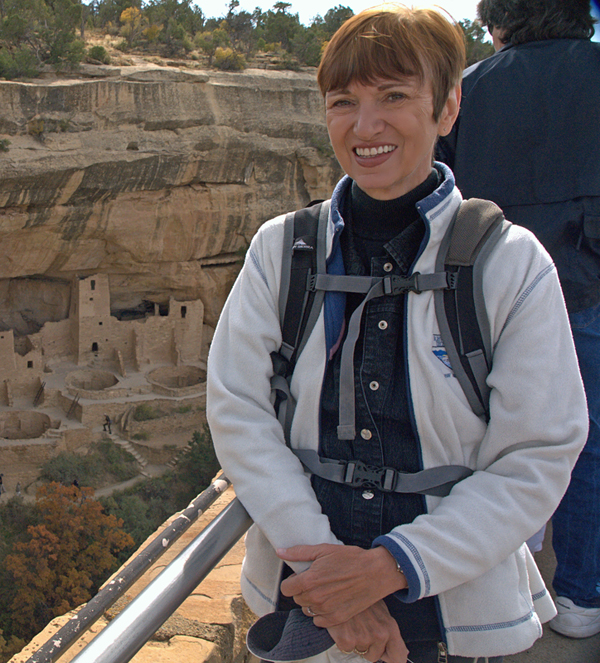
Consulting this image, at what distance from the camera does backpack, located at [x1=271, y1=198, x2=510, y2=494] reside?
1405 mm

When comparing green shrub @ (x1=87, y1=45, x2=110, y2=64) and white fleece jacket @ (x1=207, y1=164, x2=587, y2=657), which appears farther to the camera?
green shrub @ (x1=87, y1=45, x2=110, y2=64)

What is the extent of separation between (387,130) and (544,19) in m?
1.10

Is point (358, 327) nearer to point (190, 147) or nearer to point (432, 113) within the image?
point (432, 113)

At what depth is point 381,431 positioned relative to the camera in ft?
4.88

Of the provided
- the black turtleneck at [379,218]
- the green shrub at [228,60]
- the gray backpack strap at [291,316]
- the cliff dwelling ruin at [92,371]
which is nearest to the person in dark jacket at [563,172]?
the black turtleneck at [379,218]

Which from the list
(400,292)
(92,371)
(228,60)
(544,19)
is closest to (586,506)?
(400,292)

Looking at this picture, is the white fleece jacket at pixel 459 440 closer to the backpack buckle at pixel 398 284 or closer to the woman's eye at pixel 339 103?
the backpack buckle at pixel 398 284

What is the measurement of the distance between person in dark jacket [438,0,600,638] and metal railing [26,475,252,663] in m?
1.19

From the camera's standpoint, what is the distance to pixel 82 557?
33.1 feet

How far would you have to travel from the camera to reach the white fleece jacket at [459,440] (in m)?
1.32

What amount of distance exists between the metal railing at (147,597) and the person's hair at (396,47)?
0.97m

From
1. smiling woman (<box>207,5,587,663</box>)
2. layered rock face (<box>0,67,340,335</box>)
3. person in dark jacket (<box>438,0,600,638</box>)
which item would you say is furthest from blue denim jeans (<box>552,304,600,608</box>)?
layered rock face (<box>0,67,340,335</box>)

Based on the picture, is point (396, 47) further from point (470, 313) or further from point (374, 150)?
point (470, 313)

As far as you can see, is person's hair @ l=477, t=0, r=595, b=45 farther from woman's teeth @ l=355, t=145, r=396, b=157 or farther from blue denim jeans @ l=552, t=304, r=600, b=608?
woman's teeth @ l=355, t=145, r=396, b=157
